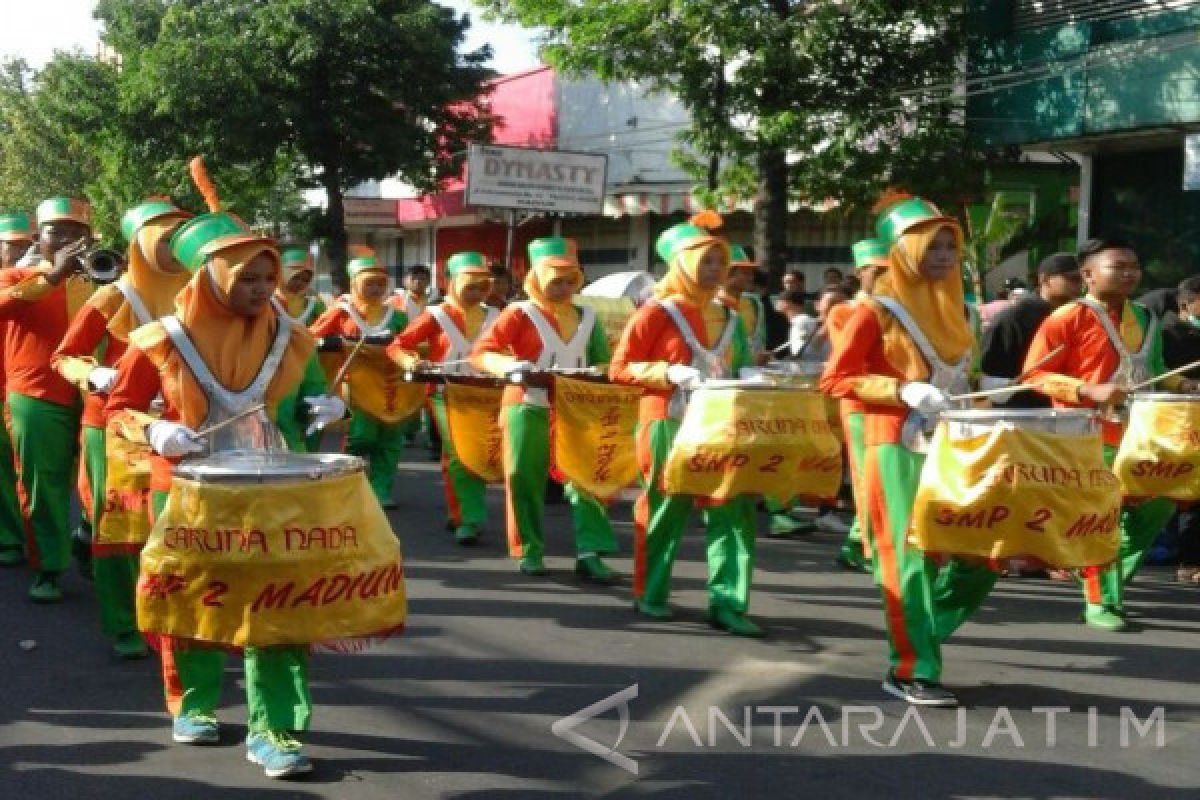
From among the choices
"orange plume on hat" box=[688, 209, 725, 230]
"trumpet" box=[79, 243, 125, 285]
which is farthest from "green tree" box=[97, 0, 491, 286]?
"trumpet" box=[79, 243, 125, 285]

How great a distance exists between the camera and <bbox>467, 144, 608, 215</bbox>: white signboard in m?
20.0

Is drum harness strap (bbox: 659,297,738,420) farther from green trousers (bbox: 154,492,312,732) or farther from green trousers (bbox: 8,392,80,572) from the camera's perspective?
green trousers (bbox: 8,392,80,572)

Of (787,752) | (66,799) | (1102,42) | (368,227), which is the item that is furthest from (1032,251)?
(368,227)

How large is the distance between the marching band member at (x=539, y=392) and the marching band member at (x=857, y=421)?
143 cm

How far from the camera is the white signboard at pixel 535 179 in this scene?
20.0 meters

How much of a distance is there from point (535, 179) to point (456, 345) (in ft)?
32.7

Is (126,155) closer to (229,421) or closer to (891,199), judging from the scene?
(891,199)

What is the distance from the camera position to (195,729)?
5449mm

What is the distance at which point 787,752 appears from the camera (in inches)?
216

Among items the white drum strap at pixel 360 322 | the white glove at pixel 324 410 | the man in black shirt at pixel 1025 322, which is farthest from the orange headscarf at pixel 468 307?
the white glove at pixel 324 410

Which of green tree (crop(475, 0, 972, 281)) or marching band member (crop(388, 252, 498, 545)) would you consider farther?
green tree (crop(475, 0, 972, 281))

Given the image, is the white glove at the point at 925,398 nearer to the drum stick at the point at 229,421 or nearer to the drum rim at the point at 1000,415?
the drum rim at the point at 1000,415

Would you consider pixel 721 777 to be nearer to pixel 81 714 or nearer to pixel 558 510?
pixel 81 714

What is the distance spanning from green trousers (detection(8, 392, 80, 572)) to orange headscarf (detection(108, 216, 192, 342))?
1.58 metres
